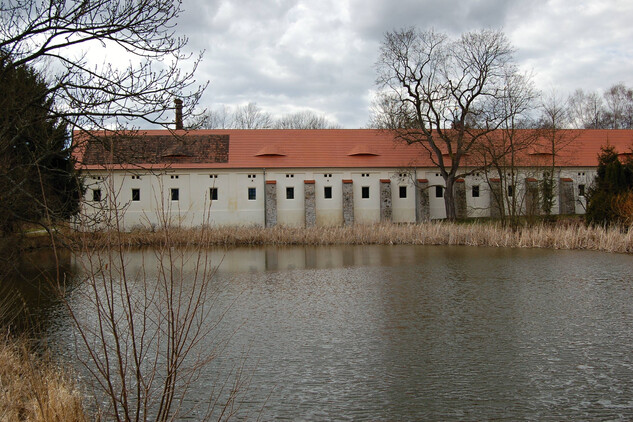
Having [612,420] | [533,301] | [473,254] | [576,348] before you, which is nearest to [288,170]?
[473,254]

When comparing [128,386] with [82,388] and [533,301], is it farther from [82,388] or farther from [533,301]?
[533,301]

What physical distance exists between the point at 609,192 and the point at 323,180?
17912 mm

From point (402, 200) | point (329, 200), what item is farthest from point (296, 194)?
point (402, 200)

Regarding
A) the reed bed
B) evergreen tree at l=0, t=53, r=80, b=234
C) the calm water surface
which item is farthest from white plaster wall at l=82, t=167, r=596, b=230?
evergreen tree at l=0, t=53, r=80, b=234

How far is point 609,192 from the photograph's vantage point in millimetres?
25406

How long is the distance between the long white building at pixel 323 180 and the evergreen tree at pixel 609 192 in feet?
32.4

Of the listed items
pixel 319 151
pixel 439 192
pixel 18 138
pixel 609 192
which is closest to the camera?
pixel 18 138

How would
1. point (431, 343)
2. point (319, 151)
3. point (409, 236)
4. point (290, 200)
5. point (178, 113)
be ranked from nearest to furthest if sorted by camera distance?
point (178, 113)
point (431, 343)
point (409, 236)
point (290, 200)
point (319, 151)

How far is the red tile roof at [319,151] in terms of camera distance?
3784 cm

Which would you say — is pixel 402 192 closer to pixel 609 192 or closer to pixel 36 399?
pixel 609 192

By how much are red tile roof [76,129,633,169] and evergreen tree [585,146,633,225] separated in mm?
10616

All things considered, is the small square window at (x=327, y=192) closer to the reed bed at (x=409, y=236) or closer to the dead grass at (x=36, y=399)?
the reed bed at (x=409, y=236)

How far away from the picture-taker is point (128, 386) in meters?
7.36

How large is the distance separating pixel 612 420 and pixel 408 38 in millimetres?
31983
